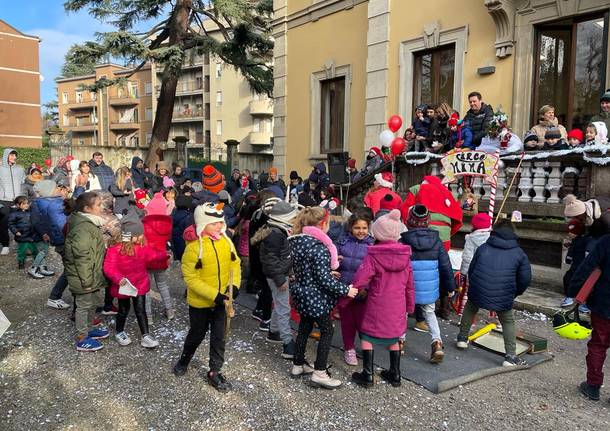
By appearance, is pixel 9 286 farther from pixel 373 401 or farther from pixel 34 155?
pixel 34 155

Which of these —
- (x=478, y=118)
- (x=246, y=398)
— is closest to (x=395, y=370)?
(x=246, y=398)

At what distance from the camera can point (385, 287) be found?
402cm

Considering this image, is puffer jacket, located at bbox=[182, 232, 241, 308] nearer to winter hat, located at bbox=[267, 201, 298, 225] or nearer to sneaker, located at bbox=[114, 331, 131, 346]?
winter hat, located at bbox=[267, 201, 298, 225]

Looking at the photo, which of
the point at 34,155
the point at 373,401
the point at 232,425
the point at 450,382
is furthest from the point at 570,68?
the point at 34,155

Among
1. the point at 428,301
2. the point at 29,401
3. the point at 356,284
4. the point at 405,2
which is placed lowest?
the point at 29,401

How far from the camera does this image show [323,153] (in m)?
15.1

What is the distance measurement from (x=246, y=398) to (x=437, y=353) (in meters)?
1.86

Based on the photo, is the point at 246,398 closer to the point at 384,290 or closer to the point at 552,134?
the point at 384,290

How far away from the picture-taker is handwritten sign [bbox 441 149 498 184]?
25.1 feet

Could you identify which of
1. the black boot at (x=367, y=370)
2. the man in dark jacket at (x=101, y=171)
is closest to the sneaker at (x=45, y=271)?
the man in dark jacket at (x=101, y=171)

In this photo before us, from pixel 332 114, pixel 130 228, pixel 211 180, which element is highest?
pixel 332 114

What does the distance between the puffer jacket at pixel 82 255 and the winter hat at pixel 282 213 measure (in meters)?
1.81

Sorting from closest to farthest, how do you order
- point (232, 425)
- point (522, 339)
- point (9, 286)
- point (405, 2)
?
point (232, 425), point (522, 339), point (9, 286), point (405, 2)

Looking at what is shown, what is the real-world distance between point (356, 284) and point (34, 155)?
→ 30929 mm
